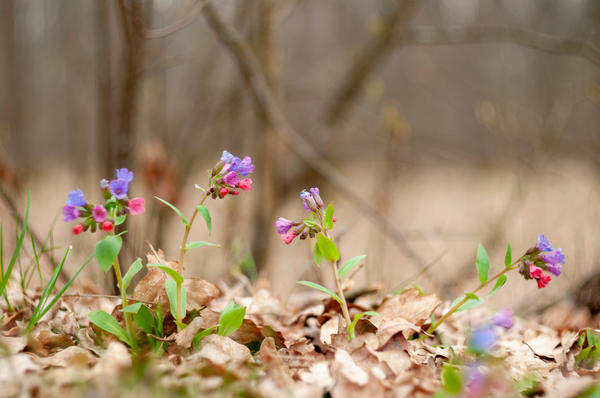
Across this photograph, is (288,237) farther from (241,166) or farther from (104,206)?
(104,206)

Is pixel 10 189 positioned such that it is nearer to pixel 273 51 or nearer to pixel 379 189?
pixel 273 51

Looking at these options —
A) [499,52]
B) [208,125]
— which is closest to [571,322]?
[208,125]

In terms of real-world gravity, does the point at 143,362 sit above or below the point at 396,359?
above

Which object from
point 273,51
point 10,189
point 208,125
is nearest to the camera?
point 10,189

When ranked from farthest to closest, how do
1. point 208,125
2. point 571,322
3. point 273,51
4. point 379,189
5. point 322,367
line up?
1. point 379,189
2. point 208,125
3. point 273,51
4. point 571,322
5. point 322,367

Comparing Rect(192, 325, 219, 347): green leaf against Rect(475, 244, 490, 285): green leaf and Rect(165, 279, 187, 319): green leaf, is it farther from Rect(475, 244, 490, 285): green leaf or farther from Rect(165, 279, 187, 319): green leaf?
Rect(475, 244, 490, 285): green leaf

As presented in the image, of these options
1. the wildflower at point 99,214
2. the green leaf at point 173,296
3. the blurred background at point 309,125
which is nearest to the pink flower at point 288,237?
the green leaf at point 173,296
